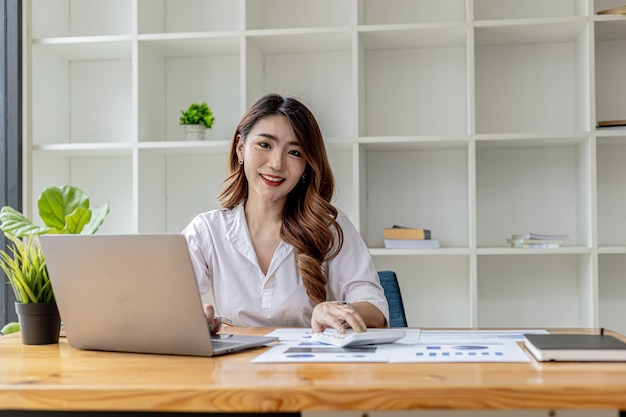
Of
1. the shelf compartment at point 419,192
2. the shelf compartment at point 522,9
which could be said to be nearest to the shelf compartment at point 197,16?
the shelf compartment at point 419,192

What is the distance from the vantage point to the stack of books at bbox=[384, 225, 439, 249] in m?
3.19

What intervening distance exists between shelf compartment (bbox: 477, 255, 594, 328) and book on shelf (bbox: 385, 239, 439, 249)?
1.22ft

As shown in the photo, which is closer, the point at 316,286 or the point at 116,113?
the point at 316,286

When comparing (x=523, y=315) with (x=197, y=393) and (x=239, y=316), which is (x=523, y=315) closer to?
(x=239, y=316)

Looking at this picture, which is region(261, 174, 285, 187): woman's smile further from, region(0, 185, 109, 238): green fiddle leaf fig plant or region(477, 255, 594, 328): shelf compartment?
region(477, 255, 594, 328): shelf compartment

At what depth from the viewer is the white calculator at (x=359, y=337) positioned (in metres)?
1.48

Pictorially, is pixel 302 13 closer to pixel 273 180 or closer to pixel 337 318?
pixel 273 180

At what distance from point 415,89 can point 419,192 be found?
460 millimetres

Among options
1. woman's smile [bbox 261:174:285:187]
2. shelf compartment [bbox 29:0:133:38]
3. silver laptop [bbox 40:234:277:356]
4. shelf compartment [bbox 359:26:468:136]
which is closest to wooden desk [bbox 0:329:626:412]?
silver laptop [bbox 40:234:277:356]

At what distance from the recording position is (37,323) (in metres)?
Result: 1.70

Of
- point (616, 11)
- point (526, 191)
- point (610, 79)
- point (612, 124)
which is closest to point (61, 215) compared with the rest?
point (526, 191)

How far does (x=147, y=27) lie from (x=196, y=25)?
0.29 m

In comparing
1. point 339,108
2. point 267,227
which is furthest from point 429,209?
point 267,227

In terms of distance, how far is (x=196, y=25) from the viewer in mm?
3611
